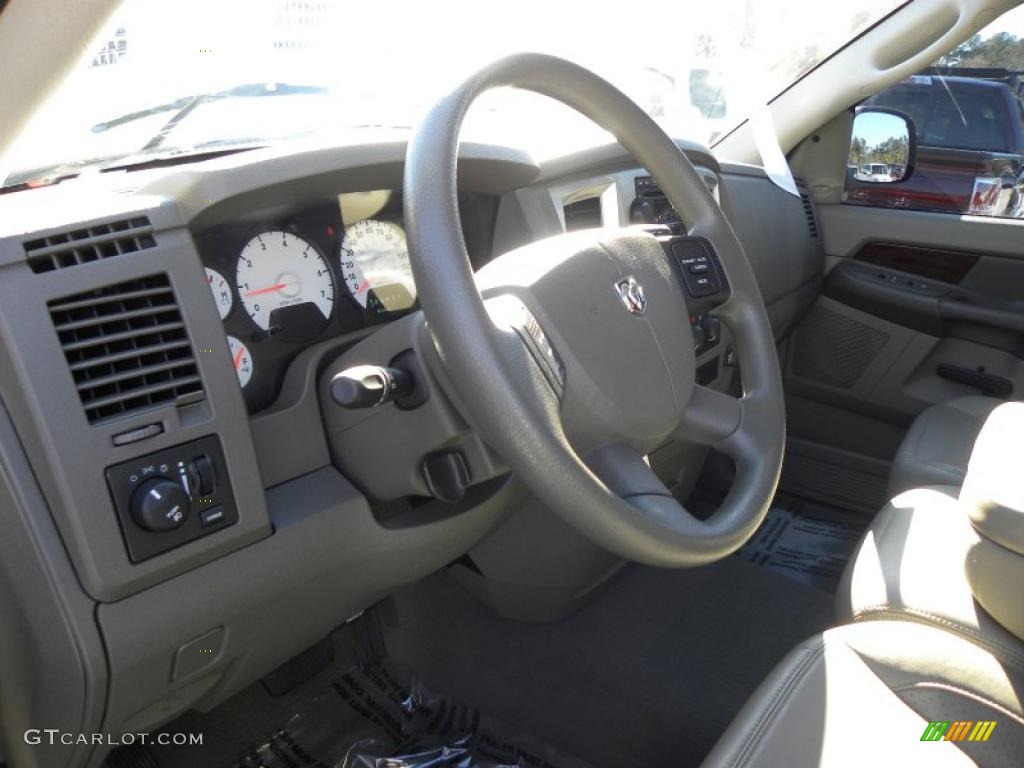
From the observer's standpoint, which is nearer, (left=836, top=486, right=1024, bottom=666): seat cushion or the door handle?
(left=836, top=486, right=1024, bottom=666): seat cushion

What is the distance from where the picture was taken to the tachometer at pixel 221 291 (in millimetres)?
1275

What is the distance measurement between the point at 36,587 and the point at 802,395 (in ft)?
7.19

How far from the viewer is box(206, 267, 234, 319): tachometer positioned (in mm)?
1275

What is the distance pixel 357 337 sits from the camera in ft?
4.69

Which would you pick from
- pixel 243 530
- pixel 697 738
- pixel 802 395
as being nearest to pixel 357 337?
pixel 243 530

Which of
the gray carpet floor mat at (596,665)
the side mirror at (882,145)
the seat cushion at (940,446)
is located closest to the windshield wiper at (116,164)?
the gray carpet floor mat at (596,665)

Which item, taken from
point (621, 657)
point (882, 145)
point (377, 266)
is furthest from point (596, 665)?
point (882, 145)

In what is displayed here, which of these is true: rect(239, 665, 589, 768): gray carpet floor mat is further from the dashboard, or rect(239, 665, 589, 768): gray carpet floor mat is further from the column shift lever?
the column shift lever

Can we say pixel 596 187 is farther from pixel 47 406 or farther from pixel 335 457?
pixel 47 406

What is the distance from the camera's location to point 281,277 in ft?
4.47

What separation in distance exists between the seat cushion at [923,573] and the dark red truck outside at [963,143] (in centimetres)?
110

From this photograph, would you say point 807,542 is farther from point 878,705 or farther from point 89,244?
point 89,244

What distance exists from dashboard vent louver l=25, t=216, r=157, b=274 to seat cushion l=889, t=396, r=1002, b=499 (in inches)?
59.2

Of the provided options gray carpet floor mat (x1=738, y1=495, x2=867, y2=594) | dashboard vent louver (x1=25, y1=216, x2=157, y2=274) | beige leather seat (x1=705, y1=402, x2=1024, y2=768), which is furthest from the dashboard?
gray carpet floor mat (x1=738, y1=495, x2=867, y2=594)
